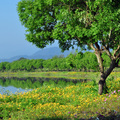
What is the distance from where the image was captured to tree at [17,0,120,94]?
11469 millimetres

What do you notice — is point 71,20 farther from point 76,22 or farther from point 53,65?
point 53,65

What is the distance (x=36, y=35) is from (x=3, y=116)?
7.00 meters

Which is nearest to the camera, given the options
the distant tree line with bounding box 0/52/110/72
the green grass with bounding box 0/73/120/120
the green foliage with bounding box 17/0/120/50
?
the green grass with bounding box 0/73/120/120

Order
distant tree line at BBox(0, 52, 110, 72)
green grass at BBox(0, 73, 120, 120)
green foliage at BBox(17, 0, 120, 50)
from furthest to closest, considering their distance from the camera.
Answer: distant tree line at BBox(0, 52, 110, 72), green foliage at BBox(17, 0, 120, 50), green grass at BBox(0, 73, 120, 120)

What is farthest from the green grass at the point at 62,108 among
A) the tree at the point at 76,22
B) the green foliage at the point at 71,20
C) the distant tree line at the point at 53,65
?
the distant tree line at the point at 53,65

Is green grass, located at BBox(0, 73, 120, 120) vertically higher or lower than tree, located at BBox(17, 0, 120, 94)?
lower

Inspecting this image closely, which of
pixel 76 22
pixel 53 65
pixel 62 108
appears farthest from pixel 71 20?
pixel 53 65

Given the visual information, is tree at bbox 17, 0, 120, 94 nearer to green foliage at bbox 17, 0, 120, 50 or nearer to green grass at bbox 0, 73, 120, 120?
green foliage at bbox 17, 0, 120, 50

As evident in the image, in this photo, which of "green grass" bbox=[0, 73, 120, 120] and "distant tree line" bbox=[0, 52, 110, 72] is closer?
"green grass" bbox=[0, 73, 120, 120]

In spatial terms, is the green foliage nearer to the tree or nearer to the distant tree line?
the tree

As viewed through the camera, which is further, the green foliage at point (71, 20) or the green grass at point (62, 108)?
the green foliage at point (71, 20)

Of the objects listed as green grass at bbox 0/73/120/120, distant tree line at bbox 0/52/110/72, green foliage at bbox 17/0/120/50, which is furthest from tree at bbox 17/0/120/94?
→ distant tree line at bbox 0/52/110/72

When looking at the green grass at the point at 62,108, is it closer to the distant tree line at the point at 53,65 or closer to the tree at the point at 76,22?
the tree at the point at 76,22

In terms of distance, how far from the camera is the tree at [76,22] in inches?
452
